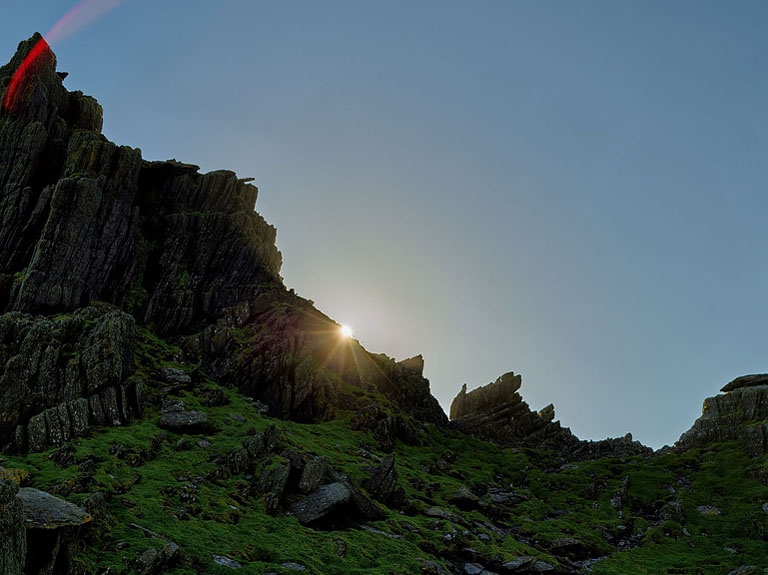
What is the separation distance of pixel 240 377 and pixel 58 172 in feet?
170

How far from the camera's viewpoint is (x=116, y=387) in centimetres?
6103

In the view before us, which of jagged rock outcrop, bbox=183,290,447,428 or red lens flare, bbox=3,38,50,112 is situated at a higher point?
red lens flare, bbox=3,38,50,112

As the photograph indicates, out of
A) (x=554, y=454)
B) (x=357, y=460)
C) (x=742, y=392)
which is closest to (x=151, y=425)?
(x=357, y=460)

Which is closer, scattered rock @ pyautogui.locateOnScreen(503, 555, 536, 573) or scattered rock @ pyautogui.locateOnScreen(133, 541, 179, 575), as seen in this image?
scattered rock @ pyautogui.locateOnScreen(133, 541, 179, 575)

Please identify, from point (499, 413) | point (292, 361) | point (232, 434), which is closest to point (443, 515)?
point (232, 434)

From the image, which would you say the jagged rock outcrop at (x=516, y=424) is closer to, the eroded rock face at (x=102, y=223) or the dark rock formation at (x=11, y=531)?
the eroded rock face at (x=102, y=223)

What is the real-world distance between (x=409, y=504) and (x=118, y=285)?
7026 cm

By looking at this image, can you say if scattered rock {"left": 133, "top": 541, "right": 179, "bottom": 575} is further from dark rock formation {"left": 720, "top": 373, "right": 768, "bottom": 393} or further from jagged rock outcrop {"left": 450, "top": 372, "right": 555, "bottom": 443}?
dark rock formation {"left": 720, "top": 373, "right": 768, "bottom": 393}

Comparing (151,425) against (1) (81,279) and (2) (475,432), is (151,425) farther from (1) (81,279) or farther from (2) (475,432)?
(2) (475,432)

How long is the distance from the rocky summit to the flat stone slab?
6.2 inches

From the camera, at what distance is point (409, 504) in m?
61.8

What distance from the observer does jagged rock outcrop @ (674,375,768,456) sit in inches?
3720

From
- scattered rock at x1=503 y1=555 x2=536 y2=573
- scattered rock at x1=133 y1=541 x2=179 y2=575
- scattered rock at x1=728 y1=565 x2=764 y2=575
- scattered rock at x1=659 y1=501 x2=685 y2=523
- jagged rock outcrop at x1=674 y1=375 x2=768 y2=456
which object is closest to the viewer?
scattered rock at x1=133 y1=541 x2=179 y2=575

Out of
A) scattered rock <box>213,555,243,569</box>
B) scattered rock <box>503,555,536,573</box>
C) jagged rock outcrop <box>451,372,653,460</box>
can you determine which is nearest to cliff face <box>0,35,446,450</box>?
jagged rock outcrop <box>451,372,653,460</box>
